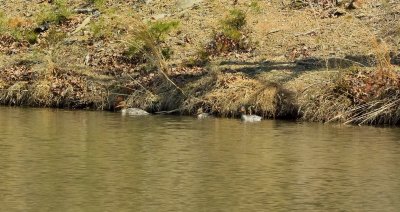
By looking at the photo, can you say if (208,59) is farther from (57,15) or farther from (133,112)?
(57,15)

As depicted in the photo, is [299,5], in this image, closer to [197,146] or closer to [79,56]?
[79,56]

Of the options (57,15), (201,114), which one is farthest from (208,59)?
(57,15)

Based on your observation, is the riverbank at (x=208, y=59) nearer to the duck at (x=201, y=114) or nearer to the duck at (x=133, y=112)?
the duck at (x=201, y=114)

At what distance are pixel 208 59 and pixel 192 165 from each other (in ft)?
42.8

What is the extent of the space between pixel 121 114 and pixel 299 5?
10602 millimetres

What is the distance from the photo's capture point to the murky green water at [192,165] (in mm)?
13734

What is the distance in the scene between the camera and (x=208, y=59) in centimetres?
2988

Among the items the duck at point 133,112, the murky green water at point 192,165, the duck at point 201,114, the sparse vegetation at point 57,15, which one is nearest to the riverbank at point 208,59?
the sparse vegetation at point 57,15

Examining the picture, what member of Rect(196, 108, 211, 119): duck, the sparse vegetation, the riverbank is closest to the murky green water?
Rect(196, 108, 211, 119): duck

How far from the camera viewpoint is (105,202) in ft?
44.2

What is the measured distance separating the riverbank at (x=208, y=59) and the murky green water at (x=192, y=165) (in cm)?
115

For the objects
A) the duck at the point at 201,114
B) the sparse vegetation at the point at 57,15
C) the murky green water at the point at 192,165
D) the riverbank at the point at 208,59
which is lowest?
the murky green water at the point at 192,165

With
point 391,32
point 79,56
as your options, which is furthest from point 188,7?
point 391,32

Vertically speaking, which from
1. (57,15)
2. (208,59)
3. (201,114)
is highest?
(57,15)
